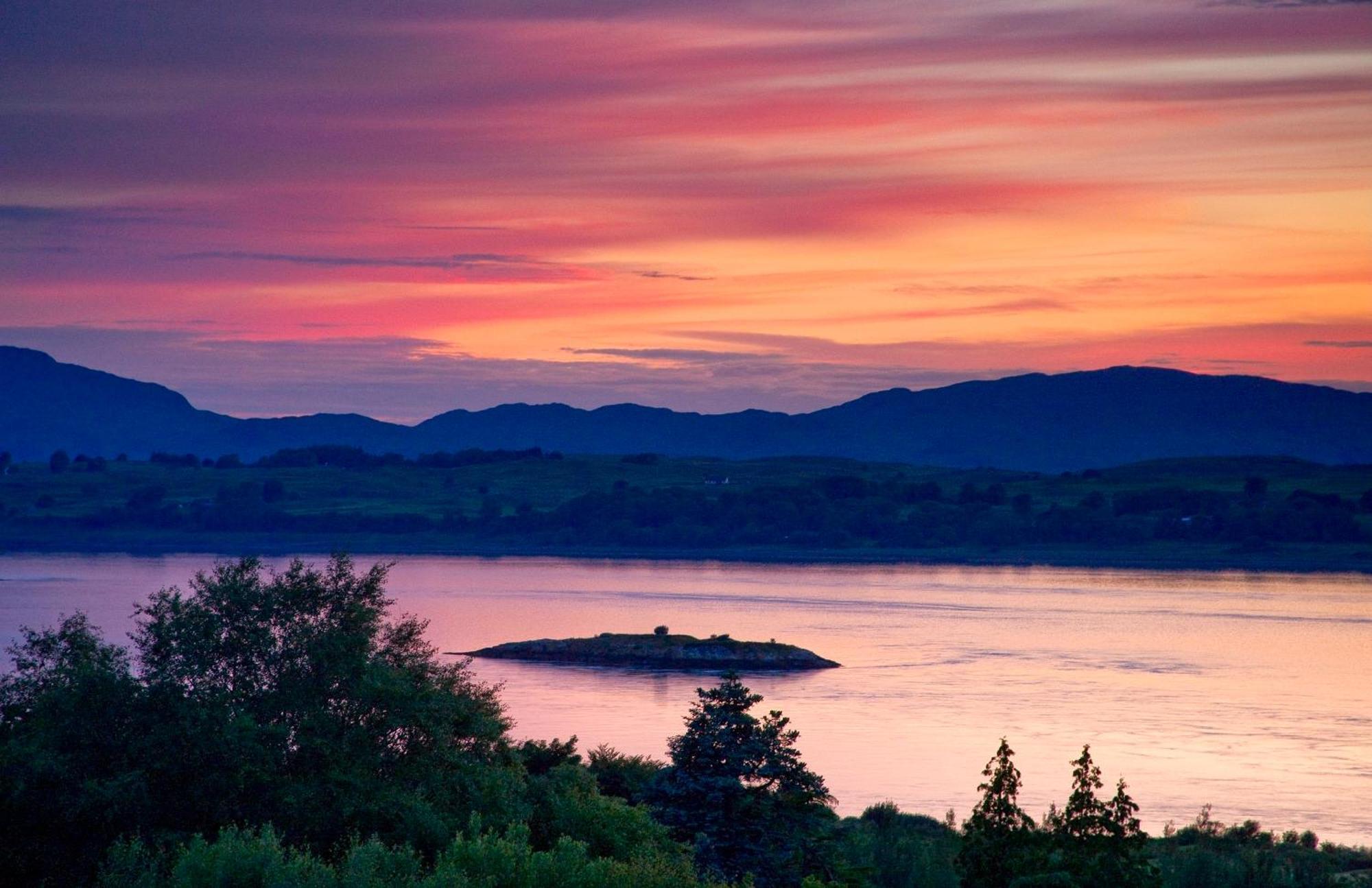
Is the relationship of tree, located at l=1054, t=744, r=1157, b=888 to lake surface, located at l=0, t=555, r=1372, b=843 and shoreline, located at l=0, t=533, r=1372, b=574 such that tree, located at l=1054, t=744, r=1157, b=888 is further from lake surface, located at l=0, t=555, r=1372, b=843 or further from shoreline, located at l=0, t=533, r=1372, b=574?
shoreline, located at l=0, t=533, r=1372, b=574

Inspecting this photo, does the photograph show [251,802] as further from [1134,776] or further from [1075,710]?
[1075,710]

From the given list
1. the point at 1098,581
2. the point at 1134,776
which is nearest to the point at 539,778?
the point at 1134,776

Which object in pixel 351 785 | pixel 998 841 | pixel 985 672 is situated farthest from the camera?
pixel 985 672

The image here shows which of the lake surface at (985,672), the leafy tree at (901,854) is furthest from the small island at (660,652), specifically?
the leafy tree at (901,854)

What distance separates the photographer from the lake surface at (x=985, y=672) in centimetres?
Answer: 4888

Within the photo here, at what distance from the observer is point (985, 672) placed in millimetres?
74750

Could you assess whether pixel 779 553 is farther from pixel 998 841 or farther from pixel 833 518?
pixel 998 841

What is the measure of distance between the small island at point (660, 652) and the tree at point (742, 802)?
53717 millimetres

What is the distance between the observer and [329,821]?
25469mm

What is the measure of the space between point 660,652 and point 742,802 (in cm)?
5719

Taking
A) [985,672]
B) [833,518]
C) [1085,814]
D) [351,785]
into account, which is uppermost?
[833,518]

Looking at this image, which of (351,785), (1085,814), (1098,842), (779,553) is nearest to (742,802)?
(1085,814)

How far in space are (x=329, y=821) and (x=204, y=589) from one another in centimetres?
598

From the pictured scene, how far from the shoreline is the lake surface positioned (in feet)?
49.7
